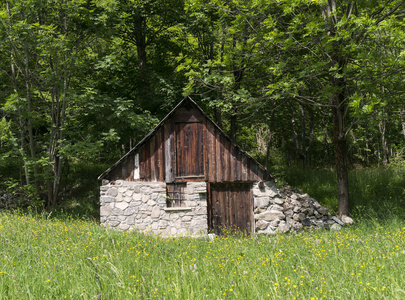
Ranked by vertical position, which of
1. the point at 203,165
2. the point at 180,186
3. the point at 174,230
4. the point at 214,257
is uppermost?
the point at 203,165

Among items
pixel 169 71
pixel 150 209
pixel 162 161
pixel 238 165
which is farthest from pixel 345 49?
pixel 169 71

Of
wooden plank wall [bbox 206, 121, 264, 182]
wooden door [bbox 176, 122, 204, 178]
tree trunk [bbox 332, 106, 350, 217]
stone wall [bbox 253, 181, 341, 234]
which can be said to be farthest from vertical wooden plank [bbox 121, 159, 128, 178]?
tree trunk [bbox 332, 106, 350, 217]

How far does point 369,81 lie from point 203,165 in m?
5.59

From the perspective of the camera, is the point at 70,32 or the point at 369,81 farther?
the point at 70,32

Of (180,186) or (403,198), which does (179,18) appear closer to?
(180,186)

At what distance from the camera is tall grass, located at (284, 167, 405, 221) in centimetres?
1155

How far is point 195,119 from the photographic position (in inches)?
446

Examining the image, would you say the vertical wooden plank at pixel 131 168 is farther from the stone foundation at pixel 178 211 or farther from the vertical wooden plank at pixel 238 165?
the vertical wooden plank at pixel 238 165

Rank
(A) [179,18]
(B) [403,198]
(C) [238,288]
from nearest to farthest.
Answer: (C) [238,288] → (B) [403,198] → (A) [179,18]

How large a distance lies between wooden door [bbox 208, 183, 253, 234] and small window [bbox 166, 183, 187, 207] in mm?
927

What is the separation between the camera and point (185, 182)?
11.2 metres

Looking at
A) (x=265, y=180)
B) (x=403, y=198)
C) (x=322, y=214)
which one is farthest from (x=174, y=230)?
(x=403, y=198)

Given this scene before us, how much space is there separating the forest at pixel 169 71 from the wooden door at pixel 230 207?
2890mm

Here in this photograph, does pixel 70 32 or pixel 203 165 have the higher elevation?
pixel 70 32
